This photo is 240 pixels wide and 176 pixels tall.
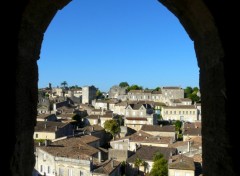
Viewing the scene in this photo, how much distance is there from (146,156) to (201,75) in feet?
99.0

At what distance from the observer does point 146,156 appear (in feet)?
109

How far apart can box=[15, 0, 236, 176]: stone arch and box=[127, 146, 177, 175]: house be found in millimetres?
28680

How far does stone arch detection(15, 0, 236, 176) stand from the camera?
329 centimetres

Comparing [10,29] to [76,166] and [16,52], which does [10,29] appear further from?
[76,166]

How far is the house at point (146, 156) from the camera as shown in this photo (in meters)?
32.0

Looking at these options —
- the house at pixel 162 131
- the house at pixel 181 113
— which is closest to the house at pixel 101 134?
the house at pixel 162 131

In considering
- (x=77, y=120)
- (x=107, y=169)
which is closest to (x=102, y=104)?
(x=77, y=120)

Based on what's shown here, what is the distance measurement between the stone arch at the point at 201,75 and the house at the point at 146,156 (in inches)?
1129

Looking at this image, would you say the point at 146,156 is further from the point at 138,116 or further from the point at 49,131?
the point at 138,116

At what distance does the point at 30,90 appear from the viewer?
3.71 metres

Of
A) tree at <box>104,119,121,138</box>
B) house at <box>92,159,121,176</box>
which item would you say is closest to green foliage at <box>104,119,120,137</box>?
tree at <box>104,119,121,138</box>

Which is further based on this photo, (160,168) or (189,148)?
(189,148)

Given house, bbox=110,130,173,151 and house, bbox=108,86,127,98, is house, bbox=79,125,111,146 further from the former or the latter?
house, bbox=108,86,127,98

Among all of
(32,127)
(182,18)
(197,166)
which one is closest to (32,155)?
(32,127)
